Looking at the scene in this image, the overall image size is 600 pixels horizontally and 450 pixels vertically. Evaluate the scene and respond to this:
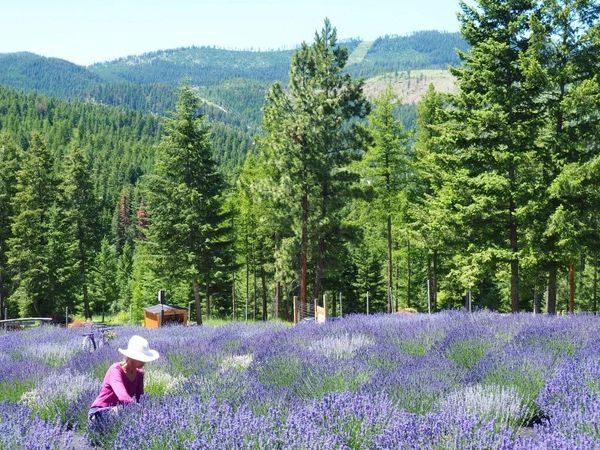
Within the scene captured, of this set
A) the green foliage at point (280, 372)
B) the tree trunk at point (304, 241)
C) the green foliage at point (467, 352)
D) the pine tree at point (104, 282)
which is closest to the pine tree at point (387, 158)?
the tree trunk at point (304, 241)

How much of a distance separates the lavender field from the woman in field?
0.22 meters

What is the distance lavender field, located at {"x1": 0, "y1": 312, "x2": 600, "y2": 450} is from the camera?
3.98 metres

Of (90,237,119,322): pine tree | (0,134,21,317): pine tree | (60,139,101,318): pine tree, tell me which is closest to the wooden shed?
(0,134,21,317): pine tree

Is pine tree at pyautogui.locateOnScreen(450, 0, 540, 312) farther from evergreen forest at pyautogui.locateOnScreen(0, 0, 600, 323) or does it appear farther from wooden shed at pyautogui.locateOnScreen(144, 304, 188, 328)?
wooden shed at pyautogui.locateOnScreen(144, 304, 188, 328)

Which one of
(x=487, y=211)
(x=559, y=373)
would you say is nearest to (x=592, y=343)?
(x=559, y=373)

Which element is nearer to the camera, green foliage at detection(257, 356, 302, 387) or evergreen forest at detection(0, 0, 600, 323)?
green foliage at detection(257, 356, 302, 387)

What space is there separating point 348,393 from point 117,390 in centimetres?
240

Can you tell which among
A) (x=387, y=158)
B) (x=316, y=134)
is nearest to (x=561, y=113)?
(x=316, y=134)

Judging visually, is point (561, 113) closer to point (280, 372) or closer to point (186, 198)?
point (280, 372)

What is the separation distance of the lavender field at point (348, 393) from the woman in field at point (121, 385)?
217 mm

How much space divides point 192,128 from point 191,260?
26.0 ft

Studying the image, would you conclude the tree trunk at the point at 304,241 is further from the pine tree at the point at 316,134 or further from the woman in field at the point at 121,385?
the woman in field at the point at 121,385

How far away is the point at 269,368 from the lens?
7000 millimetres

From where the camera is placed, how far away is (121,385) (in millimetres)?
5688
